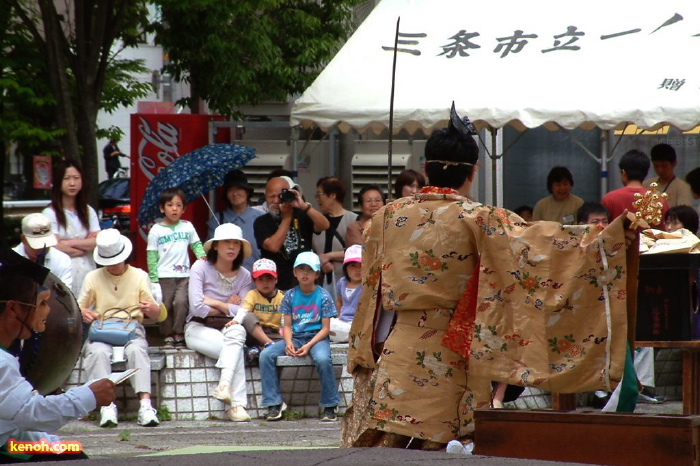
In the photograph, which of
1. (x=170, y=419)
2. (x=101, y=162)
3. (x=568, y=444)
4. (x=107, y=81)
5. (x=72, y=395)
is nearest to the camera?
(x=568, y=444)

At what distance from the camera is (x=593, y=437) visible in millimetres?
3568

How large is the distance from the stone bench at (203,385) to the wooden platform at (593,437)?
201 inches

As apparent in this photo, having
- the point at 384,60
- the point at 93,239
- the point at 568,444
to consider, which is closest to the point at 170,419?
the point at 93,239

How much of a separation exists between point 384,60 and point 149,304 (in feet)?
9.18

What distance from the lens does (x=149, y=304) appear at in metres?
8.68

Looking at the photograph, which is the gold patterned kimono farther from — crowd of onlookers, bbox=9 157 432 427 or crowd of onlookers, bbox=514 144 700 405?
crowd of onlookers, bbox=9 157 432 427

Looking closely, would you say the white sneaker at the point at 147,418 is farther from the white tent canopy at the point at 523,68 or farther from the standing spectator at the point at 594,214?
the standing spectator at the point at 594,214

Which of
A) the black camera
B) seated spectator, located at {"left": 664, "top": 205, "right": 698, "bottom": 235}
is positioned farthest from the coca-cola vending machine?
seated spectator, located at {"left": 664, "top": 205, "right": 698, "bottom": 235}

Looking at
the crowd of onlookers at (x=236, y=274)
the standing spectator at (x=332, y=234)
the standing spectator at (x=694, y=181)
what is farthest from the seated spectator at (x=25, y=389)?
the standing spectator at (x=694, y=181)

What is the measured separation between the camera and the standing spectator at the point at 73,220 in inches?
356

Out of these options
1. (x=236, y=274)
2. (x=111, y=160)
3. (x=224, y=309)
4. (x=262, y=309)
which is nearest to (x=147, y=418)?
(x=224, y=309)

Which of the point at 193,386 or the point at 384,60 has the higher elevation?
the point at 384,60

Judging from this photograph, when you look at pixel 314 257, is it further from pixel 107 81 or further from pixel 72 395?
pixel 107 81

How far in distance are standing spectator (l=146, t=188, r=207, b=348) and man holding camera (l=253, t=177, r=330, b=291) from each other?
20.9 inches
